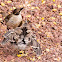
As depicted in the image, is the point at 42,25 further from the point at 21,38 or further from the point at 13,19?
the point at 21,38

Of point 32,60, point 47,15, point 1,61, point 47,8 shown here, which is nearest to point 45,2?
point 47,8

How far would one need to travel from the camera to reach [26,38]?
212cm

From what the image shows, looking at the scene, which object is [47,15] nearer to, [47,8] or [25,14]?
[47,8]

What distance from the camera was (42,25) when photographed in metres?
3.39

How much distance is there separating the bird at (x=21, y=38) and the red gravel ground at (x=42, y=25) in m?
0.25

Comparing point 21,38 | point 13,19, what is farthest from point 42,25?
point 21,38

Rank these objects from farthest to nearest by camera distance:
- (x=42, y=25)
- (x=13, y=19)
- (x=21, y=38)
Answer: (x=42, y=25), (x=13, y=19), (x=21, y=38)

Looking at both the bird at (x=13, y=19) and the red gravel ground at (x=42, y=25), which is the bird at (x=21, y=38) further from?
the bird at (x=13, y=19)

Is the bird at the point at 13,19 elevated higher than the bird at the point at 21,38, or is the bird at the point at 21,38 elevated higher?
the bird at the point at 13,19

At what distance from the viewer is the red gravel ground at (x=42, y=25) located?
2471mm

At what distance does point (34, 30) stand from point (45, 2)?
126 centimetres

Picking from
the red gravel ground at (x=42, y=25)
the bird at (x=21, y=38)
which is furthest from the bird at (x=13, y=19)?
the bird at (x=21, y=38)

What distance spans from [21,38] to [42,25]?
54.8 inches

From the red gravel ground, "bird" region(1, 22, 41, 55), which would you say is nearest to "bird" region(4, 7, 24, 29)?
the red gravel ground
